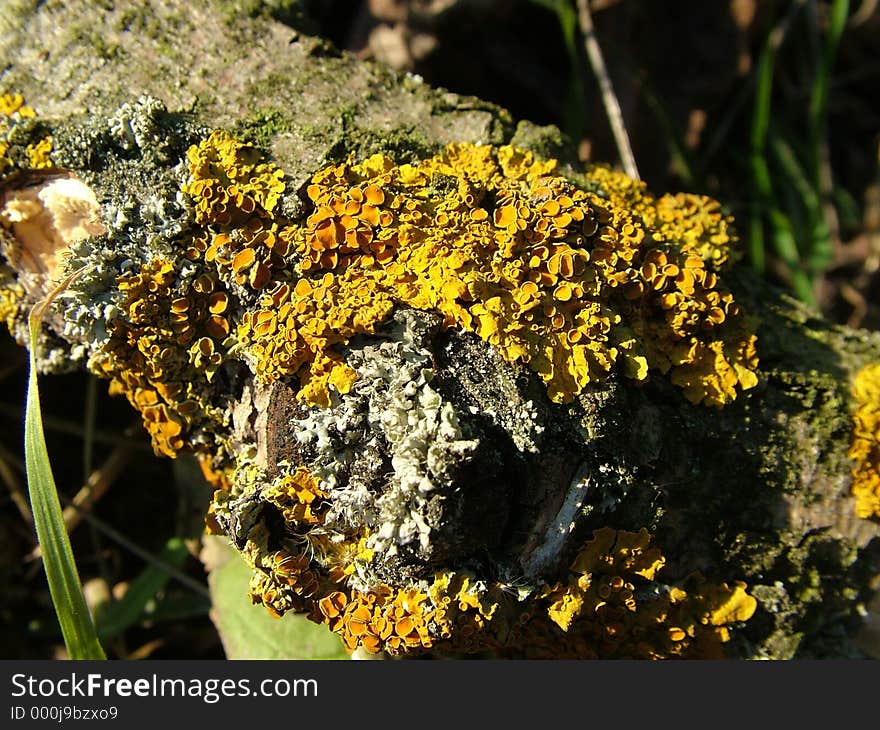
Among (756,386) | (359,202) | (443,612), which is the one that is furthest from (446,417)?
(756,386)

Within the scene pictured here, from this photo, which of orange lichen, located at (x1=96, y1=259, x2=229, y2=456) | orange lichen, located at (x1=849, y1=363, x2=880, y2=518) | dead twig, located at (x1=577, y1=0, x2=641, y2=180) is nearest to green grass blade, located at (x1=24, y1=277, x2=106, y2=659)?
orange lichen, located at (x1=96, y1=259, x2=229, y2=456)

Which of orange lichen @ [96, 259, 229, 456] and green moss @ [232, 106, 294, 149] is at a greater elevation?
green moss @ [232, 106, 294, 149]

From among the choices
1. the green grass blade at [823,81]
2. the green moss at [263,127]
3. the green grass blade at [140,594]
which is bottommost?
the green grass blade at [140,594]

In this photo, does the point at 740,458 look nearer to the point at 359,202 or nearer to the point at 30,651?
the point at 359,202

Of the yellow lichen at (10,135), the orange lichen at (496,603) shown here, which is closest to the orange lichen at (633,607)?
the orange lichen at (496,603)

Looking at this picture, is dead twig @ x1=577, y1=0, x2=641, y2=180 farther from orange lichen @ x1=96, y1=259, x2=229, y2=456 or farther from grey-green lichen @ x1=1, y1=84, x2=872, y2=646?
orange lichen @ x1=96, y1=259, x2=229, y2=456

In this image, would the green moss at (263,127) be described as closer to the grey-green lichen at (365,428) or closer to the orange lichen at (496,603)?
the grey-green lichen at (365,428)
